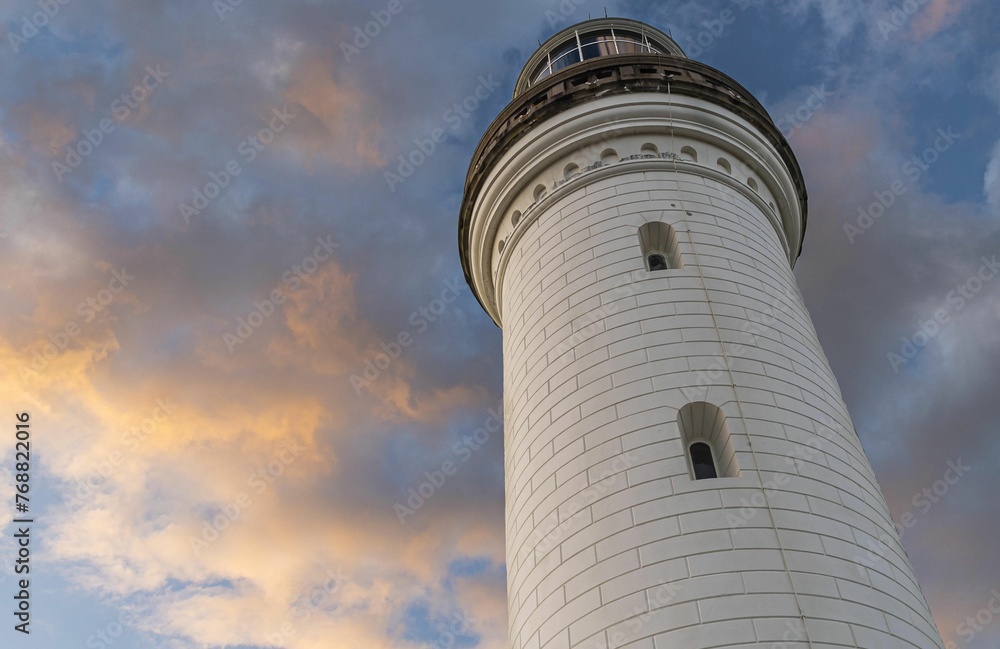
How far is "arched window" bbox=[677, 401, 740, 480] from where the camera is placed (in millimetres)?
12320

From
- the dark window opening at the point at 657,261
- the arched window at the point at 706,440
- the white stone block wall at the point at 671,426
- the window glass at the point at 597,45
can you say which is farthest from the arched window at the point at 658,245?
the window glass at the point at 597,45

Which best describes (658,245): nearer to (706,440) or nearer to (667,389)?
(667,389)

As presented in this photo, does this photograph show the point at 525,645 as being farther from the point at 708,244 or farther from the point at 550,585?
the point at 708,244

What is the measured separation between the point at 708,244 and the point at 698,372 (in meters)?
3.37

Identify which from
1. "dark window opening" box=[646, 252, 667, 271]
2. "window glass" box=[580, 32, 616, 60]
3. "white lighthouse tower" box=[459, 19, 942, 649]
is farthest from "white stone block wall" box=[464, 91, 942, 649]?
"window glass" box=[580, 32, 616, 60]

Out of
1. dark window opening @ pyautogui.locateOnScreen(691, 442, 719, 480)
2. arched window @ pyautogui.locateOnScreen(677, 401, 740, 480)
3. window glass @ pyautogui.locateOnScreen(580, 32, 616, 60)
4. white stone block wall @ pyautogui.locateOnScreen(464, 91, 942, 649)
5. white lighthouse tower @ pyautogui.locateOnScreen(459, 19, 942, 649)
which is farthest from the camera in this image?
window glass @ pyautogui.locateOnScreen(580, 32, 616, 60)

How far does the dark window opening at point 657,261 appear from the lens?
15.7 metres

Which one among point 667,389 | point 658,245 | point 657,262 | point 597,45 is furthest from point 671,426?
point 597,45

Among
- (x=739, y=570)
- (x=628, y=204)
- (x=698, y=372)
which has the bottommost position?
(x=739, y=570)

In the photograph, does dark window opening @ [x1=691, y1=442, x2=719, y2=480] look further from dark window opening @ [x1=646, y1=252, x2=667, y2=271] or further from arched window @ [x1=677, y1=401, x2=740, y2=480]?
dark window opening @ [x1=646, y1=252, x2=667, y2=271]

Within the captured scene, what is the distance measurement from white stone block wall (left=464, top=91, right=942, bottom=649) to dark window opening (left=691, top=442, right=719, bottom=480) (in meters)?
0.48

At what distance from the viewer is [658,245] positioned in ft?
52.6

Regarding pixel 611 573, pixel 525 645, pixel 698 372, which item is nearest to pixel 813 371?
pixel 698 372

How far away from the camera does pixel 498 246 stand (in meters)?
19.4
